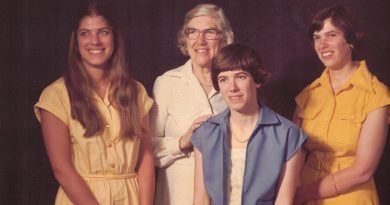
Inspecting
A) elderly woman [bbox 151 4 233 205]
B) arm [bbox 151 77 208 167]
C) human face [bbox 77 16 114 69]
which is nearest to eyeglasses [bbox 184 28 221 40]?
elderly woman [bbox 151 4 233 205]

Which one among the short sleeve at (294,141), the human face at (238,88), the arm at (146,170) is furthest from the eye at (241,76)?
the arm at (146,170)

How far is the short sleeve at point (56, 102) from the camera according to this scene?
242cm

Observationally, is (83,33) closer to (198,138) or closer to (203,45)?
(203,45)

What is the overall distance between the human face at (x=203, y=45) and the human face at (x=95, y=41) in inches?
14.7

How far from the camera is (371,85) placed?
2475 mm

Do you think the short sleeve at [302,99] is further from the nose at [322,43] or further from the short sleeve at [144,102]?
the short sleeve at [144,102]

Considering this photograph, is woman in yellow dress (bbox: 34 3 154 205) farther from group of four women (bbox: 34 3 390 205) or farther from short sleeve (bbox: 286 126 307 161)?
short sleeve (bbox: 286 126 307 161)

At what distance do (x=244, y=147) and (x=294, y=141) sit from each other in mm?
199

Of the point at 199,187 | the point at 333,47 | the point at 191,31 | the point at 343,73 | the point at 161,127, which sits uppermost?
the point at 191,31

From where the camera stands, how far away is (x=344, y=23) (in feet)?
8.28

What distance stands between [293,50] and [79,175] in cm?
135

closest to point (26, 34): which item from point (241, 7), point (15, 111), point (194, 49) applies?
point (15, 111)

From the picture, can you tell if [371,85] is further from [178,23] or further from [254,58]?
[178,23]

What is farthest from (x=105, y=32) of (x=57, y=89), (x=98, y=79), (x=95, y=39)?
(x=57, y=89)
